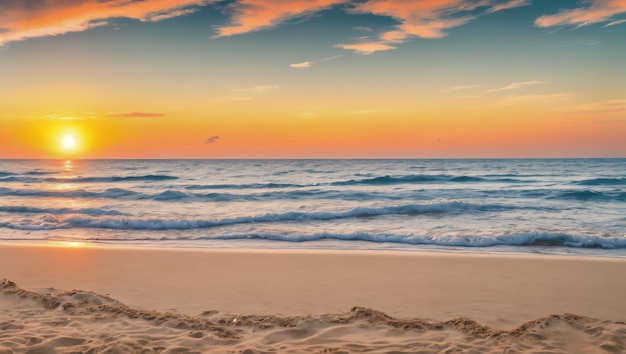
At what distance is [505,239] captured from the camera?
11078 millimetres

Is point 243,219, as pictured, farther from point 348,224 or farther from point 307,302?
point 307,302

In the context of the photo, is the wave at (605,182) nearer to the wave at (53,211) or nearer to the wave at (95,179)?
the wave at (53,211)

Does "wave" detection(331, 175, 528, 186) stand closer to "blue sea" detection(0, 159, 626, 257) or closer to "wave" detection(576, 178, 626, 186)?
"wave" detection(576, 178, 626, 186)

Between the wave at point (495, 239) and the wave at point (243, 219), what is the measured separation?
3.14m

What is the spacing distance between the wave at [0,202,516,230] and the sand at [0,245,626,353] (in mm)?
4585

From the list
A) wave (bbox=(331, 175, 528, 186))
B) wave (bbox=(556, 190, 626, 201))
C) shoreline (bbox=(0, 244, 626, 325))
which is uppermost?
shoreline (bbox=(0, 244, 626, 325))

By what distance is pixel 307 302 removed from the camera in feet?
19.9

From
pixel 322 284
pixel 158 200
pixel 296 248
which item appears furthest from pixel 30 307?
pixel 158 200

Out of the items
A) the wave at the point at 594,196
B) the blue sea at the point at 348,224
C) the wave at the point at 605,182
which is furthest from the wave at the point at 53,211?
the wave at the point at 605,182

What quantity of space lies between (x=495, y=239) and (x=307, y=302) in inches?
268

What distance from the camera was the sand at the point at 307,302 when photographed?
4.43 meters

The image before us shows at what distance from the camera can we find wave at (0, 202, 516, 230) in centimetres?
1406

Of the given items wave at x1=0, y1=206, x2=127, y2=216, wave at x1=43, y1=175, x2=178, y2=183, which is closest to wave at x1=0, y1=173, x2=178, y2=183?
wave at x1=43, y1=175, x2=178, y2=183

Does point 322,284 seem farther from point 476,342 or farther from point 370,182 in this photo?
point 370,182
